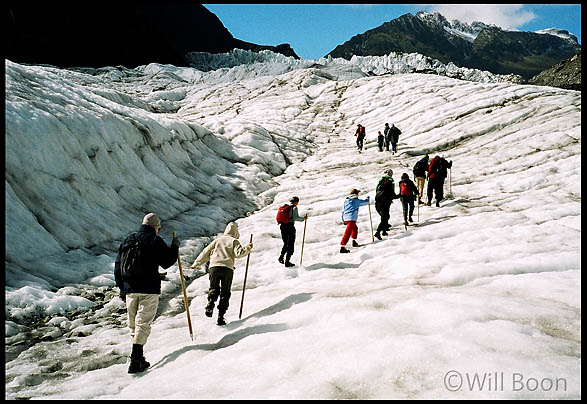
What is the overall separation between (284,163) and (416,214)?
48.1 feet

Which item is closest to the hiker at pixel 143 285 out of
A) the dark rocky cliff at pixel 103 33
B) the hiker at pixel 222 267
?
the hiker at pixel 222 267

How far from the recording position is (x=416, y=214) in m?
15.1

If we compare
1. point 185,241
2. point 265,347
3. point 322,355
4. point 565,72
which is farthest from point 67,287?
point 565,72

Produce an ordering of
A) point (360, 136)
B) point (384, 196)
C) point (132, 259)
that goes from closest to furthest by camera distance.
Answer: point (132, 259), point (384, 196), point (360, 136)

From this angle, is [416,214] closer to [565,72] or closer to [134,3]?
[565,72]

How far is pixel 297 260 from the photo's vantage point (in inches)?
473

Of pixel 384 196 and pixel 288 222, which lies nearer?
pixel 288 222

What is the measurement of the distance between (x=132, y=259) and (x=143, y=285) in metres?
0.48

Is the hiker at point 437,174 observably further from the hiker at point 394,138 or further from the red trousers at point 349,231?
the hiker at point 394,138

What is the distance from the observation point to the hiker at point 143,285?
19.7 ft

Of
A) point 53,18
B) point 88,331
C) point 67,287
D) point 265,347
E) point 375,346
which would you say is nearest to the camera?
point 375,346

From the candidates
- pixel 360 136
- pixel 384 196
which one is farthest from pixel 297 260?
pixel 360 136

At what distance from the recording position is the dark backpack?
6.07m

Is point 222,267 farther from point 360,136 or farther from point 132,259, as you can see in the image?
point 360,136
